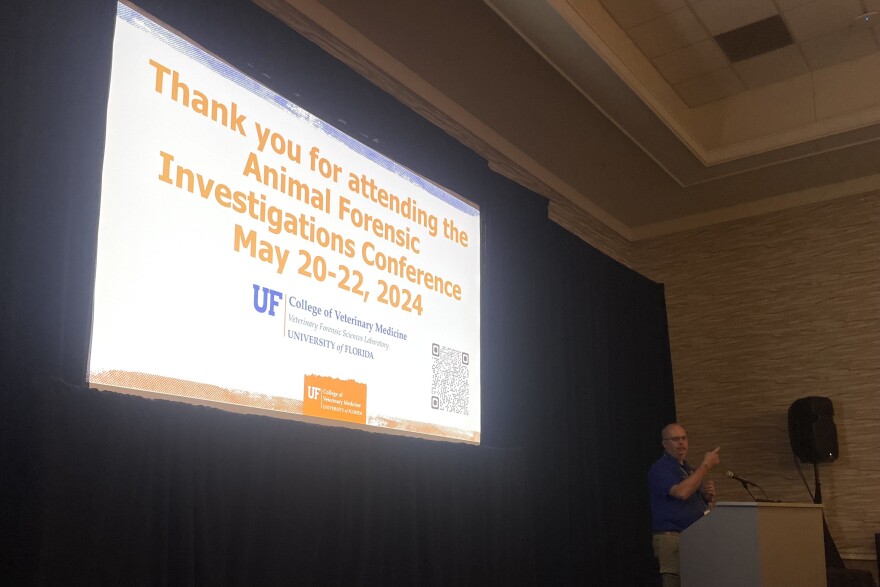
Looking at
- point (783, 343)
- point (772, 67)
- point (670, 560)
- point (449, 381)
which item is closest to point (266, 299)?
point (449, 381)

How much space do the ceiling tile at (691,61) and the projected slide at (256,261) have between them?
217 cm

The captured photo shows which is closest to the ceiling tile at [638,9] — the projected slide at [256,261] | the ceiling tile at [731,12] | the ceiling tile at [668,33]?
the ceiling tile at [668,33]

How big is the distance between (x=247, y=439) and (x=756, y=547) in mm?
2133

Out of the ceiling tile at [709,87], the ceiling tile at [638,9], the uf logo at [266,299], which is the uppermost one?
the ceiling tile at [638,9]

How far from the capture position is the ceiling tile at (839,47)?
4.68m

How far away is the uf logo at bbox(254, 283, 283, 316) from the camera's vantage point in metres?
2.64

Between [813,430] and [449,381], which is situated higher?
[449,381]

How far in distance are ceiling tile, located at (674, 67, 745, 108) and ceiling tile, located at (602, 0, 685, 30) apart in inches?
31.6

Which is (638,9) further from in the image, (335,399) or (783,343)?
(335,399)

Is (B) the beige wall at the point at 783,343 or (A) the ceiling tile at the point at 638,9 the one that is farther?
(B) the beige wall at the point at 783,343

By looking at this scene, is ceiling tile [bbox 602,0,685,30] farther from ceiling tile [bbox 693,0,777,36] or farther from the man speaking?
the man speaking

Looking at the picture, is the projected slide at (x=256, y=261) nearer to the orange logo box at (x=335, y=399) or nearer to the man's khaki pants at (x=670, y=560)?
the orange logo box at (x=335, y=399)

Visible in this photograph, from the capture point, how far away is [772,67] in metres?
5.02

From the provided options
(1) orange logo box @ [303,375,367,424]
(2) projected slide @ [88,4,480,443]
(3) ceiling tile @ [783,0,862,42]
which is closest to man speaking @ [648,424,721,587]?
(2) projected slide @ [88,4,480,443]
